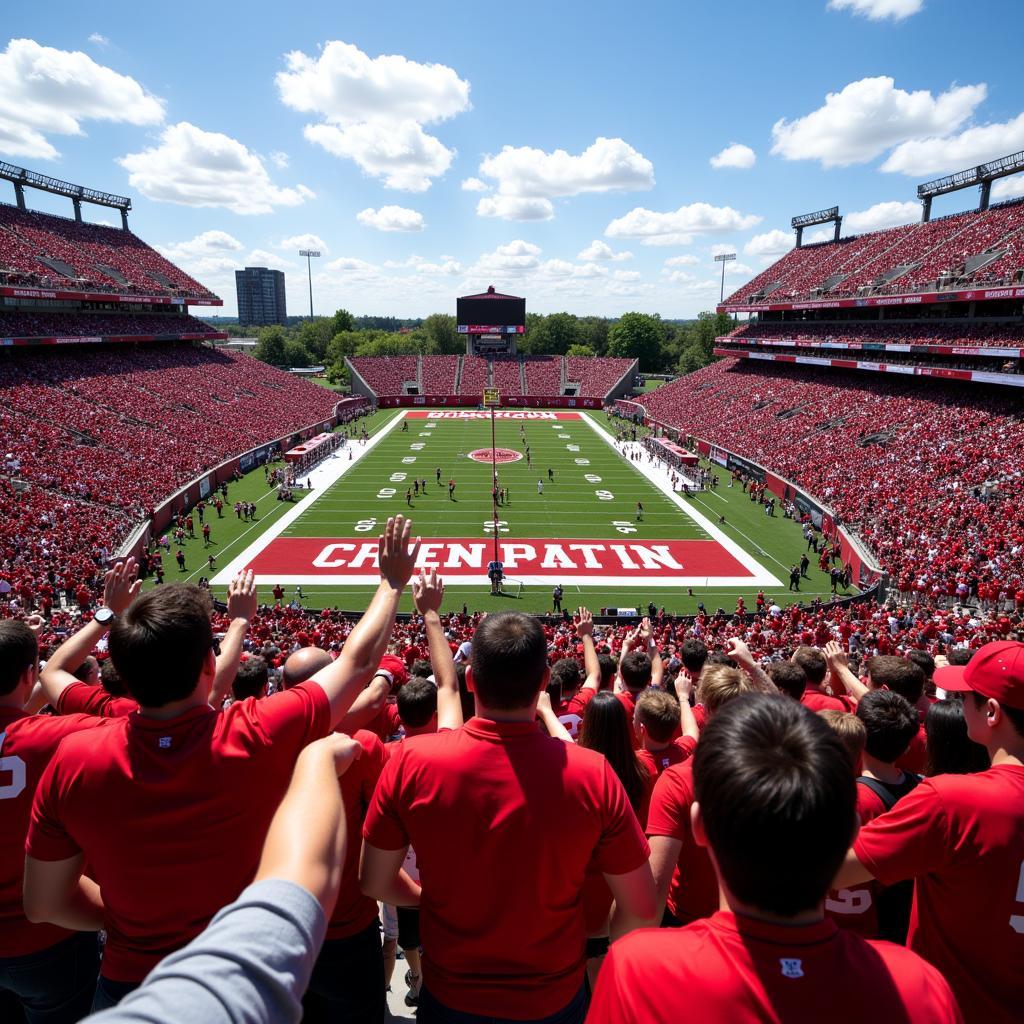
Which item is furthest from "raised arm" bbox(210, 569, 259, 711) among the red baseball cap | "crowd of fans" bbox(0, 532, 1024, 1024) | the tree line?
the tree line

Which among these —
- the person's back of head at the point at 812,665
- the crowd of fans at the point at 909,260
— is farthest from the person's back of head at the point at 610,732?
the crowd of fans at the point at 909,260

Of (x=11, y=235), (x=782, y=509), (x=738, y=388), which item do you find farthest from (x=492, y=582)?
(x=11, y=235)

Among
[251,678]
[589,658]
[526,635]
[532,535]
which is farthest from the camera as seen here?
[532,535]

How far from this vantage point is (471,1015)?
2367 millimetres

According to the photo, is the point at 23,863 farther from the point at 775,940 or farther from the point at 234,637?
the point at 775,940

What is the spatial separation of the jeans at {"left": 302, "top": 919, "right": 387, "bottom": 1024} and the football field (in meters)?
20.0

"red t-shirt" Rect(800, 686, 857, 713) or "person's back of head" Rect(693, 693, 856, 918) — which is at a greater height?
"person's back of head" Rect(693, 693, 856, 918)

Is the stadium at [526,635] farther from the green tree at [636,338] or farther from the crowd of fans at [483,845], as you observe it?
the green tree at [636,338]

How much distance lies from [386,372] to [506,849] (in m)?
84.5

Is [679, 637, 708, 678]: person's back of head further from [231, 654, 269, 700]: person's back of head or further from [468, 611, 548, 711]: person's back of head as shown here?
[468, 611, 548, 711]: person's back of head

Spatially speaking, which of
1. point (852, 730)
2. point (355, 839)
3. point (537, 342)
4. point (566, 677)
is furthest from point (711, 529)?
point (537, 342)

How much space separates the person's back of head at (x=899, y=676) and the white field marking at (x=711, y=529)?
20356 mm

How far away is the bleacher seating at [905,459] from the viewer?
21938 mm

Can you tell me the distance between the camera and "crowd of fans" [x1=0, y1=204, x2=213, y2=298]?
44344 mm
